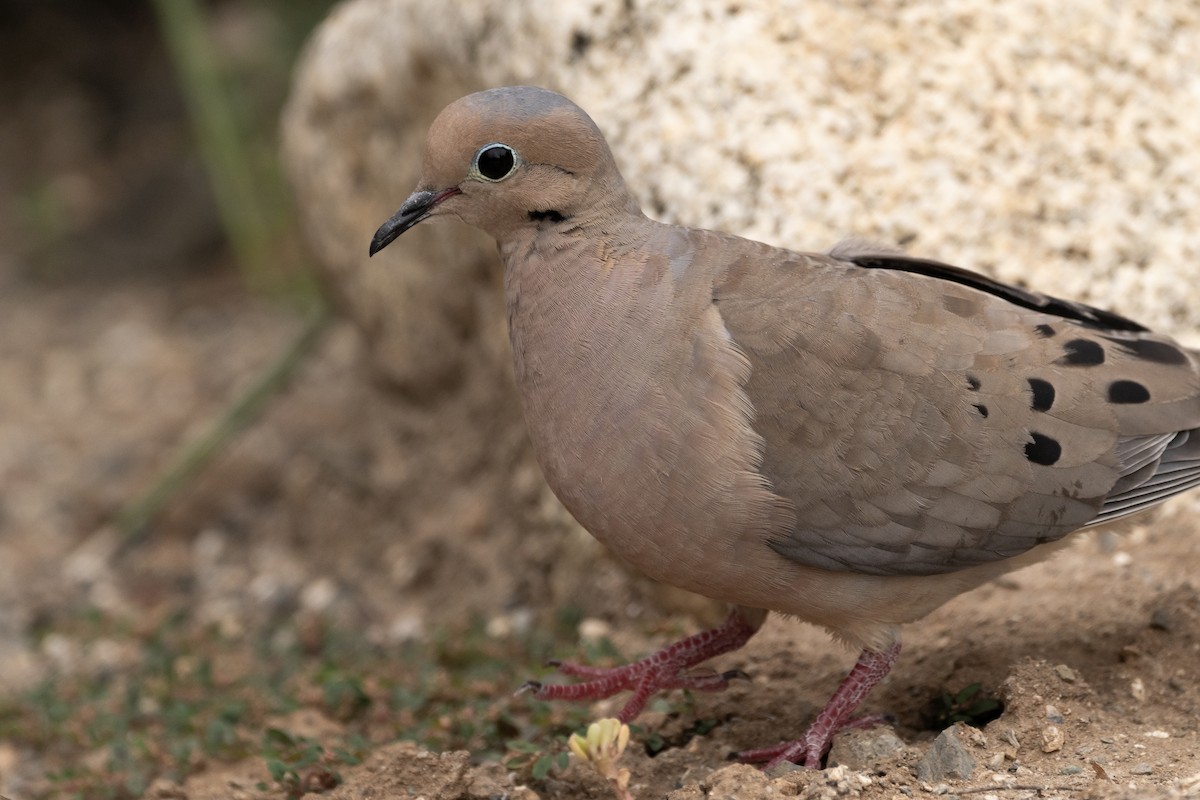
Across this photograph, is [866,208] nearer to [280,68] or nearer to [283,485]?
[283,485]

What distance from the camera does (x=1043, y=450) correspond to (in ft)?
10.9

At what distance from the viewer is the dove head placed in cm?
334

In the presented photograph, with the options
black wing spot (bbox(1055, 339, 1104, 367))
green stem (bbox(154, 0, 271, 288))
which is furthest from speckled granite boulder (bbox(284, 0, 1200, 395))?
green stem (bbox(154, 0, 271, 288))

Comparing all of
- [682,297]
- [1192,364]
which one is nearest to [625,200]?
[682,297]

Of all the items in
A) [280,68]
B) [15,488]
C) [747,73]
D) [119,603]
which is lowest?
[119,603]

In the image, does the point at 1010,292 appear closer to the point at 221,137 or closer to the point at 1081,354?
the point at 1081,354

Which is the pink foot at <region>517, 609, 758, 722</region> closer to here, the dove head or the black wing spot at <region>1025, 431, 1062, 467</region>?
the black wing spot at <region>1025, 431, 1062, 467</region>

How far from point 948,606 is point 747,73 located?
6.05 ft

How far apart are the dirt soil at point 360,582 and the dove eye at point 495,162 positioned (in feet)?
4.69

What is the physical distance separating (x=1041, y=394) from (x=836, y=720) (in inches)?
37.6

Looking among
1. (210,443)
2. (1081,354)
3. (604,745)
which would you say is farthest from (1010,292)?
(210,443)

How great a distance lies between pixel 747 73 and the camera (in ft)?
14.6

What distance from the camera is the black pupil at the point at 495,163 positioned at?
3342 millimetres

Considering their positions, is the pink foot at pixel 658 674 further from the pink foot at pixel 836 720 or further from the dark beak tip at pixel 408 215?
the dark beak tip at pixel 408 215
